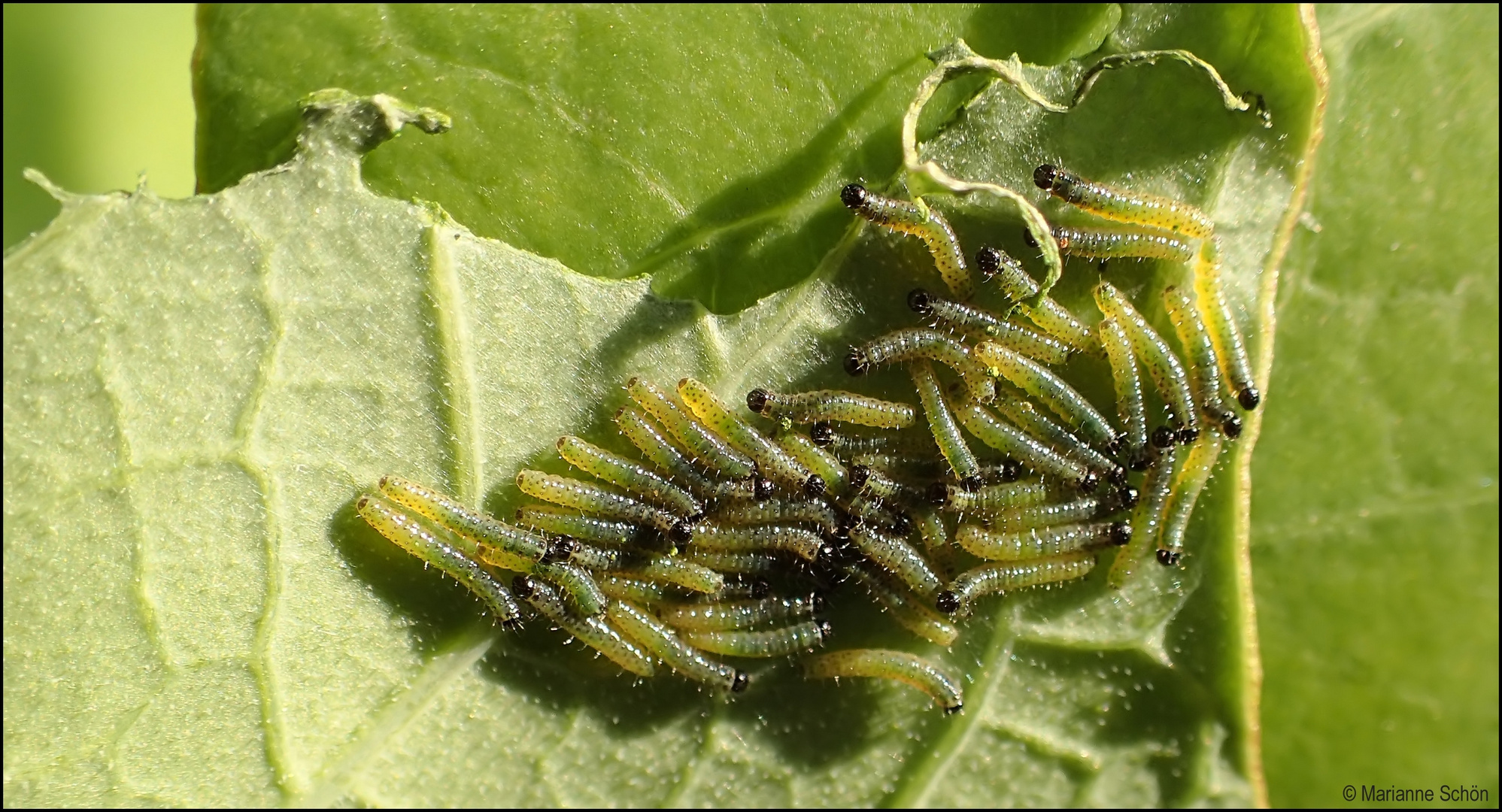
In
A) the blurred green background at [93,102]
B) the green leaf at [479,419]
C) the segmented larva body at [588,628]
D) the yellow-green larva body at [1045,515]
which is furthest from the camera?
the blurred green background at [93,102]

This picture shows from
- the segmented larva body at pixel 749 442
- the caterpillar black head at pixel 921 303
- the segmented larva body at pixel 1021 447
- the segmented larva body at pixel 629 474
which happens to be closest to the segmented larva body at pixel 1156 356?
the segmented larva body at pixel 1021 447

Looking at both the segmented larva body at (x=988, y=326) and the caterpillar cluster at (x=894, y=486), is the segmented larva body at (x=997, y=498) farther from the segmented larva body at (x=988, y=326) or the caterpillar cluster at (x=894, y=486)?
the segmented larva body at (x=988, y=326)

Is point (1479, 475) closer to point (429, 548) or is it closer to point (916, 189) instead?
point (916, 189)

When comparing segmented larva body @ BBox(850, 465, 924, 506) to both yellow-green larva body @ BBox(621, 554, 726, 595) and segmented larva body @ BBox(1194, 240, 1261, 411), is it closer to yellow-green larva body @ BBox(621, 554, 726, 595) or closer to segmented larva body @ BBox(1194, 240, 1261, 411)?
yellow-green larva body @ BBox(621, 554, 726, 595)

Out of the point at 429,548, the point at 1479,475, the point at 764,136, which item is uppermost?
the point at 1479,475

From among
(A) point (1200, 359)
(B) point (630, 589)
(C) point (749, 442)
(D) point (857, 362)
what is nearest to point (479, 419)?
(B) point (630, 589)

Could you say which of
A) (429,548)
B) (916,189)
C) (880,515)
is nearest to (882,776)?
(880,515)

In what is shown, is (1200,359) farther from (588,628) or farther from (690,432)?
(588,628)

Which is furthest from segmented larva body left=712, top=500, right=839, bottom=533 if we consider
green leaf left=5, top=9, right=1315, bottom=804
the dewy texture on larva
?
green leaf left=5, top=9, right=1315, bottom=804
